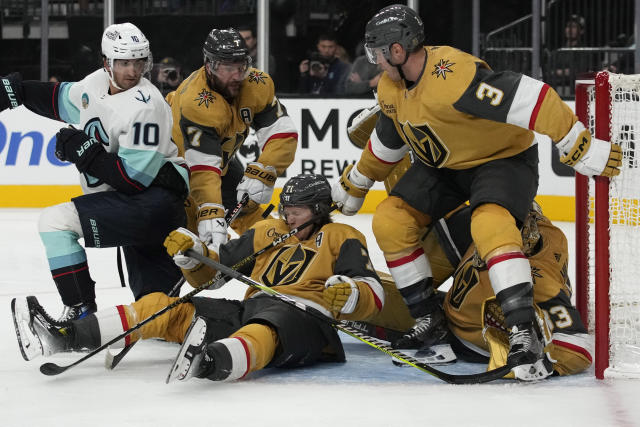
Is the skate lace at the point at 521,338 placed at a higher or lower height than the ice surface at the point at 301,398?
higher

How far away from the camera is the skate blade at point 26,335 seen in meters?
2.95

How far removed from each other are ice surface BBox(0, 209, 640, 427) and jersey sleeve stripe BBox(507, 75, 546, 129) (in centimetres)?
70

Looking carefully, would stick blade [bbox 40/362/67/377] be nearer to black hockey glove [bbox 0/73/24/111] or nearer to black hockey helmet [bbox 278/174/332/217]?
black hockey helmet [bbox 278/174/332/217]

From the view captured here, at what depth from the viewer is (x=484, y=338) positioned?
10.2 feet

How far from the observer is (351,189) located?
139 inches

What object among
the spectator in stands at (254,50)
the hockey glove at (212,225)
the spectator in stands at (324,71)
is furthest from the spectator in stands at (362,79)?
the hockey glove at (212,225)

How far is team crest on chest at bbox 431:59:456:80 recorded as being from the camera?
306cm

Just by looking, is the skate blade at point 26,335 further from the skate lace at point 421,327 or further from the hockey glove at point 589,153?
the hockey glove at point 589,153

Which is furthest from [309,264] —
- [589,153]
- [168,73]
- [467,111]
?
[168,73]

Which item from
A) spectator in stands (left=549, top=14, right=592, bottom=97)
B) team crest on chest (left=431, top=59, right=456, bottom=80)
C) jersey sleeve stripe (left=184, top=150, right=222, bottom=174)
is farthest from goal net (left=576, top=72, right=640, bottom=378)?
spectator in stands (left=549, top=14, right=592, bottom=97)

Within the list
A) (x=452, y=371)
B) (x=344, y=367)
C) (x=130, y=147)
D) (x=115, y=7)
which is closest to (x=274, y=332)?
(x=344, y=367)

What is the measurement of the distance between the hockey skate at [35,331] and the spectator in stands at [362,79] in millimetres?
4511

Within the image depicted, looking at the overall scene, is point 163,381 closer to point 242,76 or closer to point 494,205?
point 494,205

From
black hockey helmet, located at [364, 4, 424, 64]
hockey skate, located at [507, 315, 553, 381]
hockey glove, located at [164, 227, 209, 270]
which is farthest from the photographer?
hockey glove, located at [164, 227, 209, 270]
